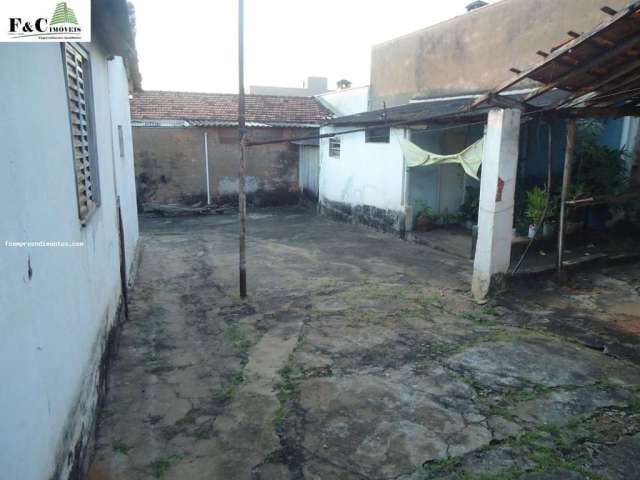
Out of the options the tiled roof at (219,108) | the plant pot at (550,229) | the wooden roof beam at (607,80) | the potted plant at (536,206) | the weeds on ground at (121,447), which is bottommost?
the weeds on ground at (121,447)

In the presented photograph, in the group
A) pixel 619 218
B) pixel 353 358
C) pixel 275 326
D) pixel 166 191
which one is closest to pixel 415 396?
pixel 353 358

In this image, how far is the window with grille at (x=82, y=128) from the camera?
3705 mm

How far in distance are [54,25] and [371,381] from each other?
3.71 metres

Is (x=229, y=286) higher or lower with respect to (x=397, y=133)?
lower

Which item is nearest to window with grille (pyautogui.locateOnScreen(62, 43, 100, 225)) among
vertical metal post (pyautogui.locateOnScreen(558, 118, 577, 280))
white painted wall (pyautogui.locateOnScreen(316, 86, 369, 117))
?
vertical metal post (pyautogui.locateOnScreen(558, 118, 577, 280))

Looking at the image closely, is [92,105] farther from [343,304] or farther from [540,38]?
[540,38]

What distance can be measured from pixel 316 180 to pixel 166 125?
17.6 ft

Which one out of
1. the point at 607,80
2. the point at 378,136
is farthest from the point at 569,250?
the point at 378,136

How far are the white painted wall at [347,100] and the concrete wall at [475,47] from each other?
1.56 ft

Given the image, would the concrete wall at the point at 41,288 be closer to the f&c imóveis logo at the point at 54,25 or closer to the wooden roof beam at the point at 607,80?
the f&c imóveis logo at the point at 54,25

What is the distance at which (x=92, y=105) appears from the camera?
4766mm

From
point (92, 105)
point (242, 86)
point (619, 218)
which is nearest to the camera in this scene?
point (92, 105)

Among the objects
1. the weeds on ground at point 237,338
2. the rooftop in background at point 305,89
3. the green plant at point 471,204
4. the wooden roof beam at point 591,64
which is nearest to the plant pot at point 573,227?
the green plant at point 471,204

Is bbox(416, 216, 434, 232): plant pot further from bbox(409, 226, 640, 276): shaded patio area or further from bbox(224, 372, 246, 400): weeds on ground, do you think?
bbox(224, 372, 246, 400): weeds on ground
